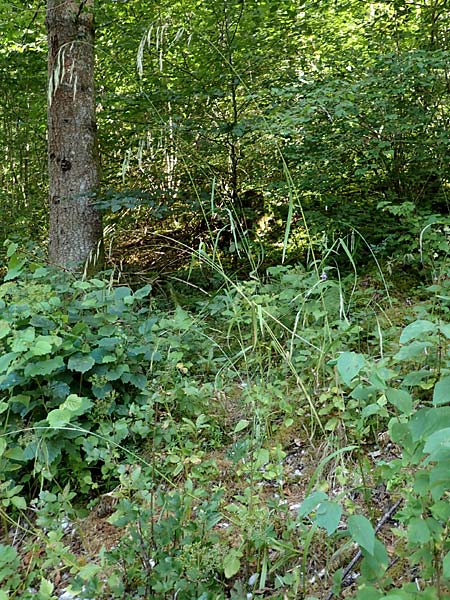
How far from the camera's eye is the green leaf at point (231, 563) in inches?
57.4

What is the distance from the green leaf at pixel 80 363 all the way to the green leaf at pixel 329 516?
1.38m

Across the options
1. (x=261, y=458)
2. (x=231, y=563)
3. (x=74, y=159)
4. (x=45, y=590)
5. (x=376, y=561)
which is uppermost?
(x=74, y=159)

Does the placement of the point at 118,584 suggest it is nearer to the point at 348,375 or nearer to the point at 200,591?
the point at 200,591

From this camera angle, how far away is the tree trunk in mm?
4242

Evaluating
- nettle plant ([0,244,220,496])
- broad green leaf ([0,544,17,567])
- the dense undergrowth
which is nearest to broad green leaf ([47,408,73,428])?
the dense undergrowth

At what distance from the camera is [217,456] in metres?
2.16

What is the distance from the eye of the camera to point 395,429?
1.08 metres

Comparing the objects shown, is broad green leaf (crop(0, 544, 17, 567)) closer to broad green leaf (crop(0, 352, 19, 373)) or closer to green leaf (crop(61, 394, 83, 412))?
green leaf (crop(61, 394, 83, 412))

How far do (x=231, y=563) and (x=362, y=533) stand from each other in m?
0.63

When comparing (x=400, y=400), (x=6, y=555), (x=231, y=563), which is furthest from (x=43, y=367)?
(x=400, y=400)

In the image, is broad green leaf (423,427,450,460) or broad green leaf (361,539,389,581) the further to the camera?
broad green leaf (361,539,389,581)

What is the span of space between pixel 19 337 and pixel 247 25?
3.12 metres

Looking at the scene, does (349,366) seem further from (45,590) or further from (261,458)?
(45,590)

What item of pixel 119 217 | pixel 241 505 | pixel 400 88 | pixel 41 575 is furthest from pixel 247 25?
pixel 41 575
